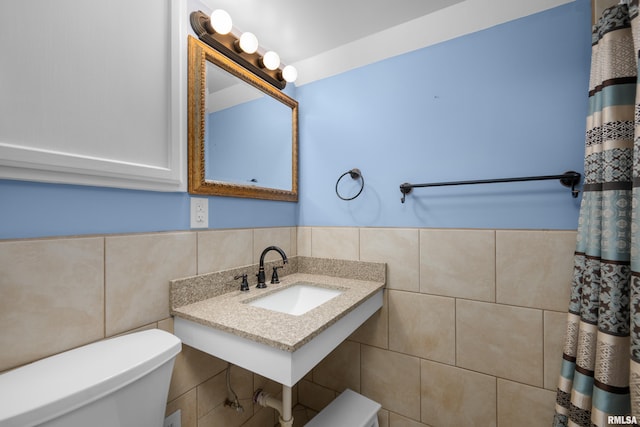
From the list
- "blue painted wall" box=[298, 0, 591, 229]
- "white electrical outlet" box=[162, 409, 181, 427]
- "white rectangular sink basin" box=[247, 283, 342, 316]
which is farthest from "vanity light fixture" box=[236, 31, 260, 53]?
"white electrical outlet" box=[162, 409, 181, 427]

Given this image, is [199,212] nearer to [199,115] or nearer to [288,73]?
[199,115]

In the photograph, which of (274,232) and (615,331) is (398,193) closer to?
(274,232)

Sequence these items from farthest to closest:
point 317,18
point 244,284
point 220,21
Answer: point 317,18
point 244,284
point 220,21

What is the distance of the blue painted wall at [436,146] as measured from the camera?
2.91 feet

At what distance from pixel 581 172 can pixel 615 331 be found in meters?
0.59

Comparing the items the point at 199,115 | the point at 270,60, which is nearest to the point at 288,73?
the point at 270,60

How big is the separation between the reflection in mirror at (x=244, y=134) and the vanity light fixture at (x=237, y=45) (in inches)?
3.8

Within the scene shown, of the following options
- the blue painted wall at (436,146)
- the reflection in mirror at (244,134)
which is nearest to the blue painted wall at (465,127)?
the blue painted wall at (436,146)

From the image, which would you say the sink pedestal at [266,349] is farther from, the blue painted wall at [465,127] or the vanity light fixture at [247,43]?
the vanity light fixture at [247,43]

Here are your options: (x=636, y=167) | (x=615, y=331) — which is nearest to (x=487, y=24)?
(x=636, y=167)

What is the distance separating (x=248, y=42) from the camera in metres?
1.28

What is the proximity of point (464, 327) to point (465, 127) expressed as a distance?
0.93 m

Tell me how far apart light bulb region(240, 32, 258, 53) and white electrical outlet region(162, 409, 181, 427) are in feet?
5.24

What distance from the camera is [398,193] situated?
141 cm
